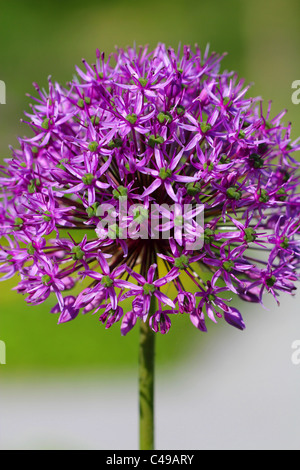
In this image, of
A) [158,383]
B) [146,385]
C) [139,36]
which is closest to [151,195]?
[146,385]

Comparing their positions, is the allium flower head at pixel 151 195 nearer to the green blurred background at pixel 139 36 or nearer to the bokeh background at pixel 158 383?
the bokeh background at pixel 158 383

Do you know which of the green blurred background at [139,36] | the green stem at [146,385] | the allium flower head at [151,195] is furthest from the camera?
the green blurred background at [139,36]

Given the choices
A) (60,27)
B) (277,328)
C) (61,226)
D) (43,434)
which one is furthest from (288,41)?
(61,226)

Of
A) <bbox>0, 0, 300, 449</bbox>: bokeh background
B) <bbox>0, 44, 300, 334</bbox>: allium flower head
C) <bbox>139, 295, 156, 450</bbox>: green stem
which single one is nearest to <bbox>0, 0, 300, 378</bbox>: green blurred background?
<bbox>0, 0, 300, 449</bbox>: bokeh background

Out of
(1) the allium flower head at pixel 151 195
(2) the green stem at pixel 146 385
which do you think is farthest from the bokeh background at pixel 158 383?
(1) the allium flower head at pixel 151 195

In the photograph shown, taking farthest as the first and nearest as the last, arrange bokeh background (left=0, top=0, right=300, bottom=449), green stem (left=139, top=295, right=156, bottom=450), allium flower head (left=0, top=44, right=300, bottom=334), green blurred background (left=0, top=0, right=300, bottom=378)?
green blurred background (left=0, top=0, right=300, bottom=378) < bokeh background (left=0, top=0, right=300, bottom=449) < green stem (left=139, top=295, right=156, bottom=450) < allium flower head (left=0, top=44, right=300, bottom=334)

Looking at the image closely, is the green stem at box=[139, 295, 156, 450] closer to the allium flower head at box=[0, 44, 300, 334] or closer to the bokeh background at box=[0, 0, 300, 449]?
the allium flower head at box=[0, 44, 300, 334]
